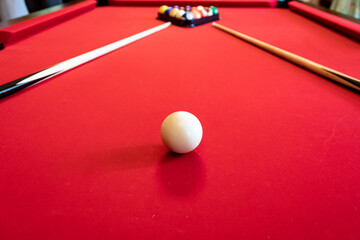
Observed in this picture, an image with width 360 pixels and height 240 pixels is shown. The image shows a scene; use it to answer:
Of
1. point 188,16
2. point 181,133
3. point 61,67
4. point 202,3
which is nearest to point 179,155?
point 181,133

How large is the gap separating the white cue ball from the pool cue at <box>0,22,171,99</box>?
758 millimetres

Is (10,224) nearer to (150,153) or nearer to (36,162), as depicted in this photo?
(36,162)

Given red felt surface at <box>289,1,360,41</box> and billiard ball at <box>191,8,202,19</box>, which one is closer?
red felt surface at <box>289,1,360,41</box>

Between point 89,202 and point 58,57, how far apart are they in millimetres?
1110

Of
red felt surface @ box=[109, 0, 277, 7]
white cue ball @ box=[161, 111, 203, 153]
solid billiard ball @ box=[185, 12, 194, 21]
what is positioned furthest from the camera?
red felt surface @ box=[109, 0, 277, 7]

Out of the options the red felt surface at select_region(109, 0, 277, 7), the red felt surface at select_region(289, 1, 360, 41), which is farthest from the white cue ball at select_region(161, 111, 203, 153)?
the red felt surface at select_region(109, 0, 277, 7)

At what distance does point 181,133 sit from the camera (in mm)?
673

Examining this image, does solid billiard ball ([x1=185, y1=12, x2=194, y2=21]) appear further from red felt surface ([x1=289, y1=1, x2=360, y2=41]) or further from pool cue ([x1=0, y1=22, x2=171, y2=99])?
red felt surface ([x1=289, y1=1, x2=360, y2=41])

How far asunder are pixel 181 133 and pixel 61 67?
0.87 meters

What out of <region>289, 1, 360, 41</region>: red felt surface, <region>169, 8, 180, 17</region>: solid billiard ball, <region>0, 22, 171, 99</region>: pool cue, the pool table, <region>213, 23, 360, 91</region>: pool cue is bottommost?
the pool table

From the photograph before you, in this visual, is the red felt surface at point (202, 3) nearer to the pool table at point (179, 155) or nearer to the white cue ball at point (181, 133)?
the pool table at point (179, 155)

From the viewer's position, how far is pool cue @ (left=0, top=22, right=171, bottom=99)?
1022 mm

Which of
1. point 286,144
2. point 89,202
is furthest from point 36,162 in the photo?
point 286,144

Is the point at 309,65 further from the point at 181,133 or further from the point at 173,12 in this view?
the point at 173,12
